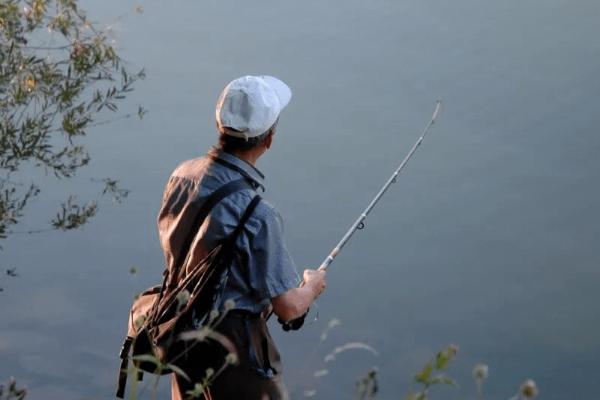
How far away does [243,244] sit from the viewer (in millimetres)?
4996

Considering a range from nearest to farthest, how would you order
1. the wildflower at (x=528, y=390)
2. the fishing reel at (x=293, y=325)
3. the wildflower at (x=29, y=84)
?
the wildflower at (x=528, y=390)
the fishing reel at (x=293, y=325)
the wildflower at (x=29, y=84)

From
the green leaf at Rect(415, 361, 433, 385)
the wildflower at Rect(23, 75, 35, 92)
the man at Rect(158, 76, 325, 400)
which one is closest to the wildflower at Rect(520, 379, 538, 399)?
the green leaf at Rect(415, 361, 433, 385)

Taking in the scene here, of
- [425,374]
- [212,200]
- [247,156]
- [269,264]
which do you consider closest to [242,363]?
[269,264]

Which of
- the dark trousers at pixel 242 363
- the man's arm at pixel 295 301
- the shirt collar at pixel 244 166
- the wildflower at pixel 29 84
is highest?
the shirt collar at pixel 244 166

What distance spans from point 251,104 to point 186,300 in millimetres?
898

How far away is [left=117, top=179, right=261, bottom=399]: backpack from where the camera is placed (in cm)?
500

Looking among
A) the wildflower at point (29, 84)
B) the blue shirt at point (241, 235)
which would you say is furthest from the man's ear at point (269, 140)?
the wildflower at point (29, 84)

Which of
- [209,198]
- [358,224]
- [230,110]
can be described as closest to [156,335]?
[209,198]

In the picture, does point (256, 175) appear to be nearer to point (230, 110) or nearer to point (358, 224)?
point (230, 110)

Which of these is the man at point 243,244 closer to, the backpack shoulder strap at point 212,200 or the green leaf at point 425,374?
the backpack shoulder strap at point 212,200

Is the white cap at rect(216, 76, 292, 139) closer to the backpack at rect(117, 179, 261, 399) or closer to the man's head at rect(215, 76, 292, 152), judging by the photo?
the man's head at rect(215, 76, 292, 152)

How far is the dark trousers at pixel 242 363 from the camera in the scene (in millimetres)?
5043

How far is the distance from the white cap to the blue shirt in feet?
0.44

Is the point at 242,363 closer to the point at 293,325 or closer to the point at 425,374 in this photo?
the point at 293,325
